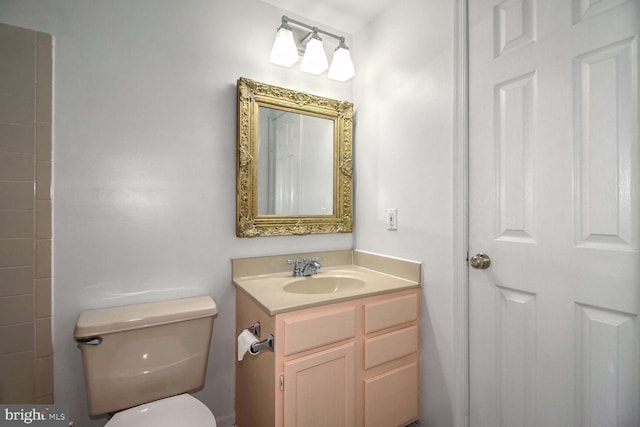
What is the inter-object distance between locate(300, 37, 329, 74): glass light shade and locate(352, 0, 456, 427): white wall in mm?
319

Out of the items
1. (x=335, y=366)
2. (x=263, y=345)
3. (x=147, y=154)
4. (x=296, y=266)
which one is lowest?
(x=335, y=366)

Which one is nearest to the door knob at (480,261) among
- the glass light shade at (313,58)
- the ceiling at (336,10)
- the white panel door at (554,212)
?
the white panel door at (554,212)

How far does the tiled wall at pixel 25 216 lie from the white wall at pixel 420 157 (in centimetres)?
151

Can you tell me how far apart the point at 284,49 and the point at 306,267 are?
3.83ft

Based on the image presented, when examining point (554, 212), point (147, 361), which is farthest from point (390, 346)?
point (147, 361)

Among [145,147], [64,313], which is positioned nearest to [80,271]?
[64,313]

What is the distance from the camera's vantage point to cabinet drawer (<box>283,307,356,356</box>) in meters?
1.11

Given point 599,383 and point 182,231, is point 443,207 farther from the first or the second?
point 182,231

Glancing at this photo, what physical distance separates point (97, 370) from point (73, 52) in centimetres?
127

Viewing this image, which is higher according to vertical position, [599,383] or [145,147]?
[145,147]

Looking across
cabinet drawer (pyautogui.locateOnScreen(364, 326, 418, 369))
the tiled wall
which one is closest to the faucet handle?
cabinet drawer (pyautogui.locateOnScreen(364, 326, 418, 369))

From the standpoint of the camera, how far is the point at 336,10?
1696 millimetres

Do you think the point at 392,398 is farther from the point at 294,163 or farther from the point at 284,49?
the point at 284,49

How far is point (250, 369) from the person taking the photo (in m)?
1.34
